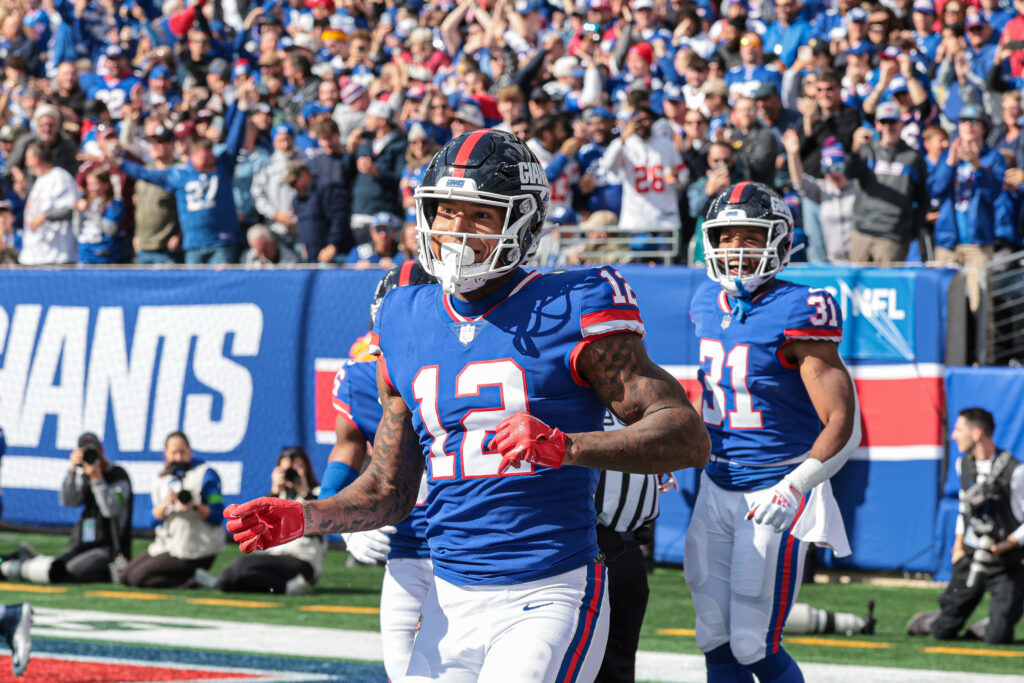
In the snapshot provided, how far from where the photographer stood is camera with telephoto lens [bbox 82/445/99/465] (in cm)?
1043

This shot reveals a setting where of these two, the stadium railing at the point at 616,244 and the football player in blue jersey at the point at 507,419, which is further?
the stadium railing at the point at 616,244

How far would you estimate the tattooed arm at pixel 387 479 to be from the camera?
3670 mm

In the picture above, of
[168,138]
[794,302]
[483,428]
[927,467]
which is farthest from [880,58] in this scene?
[483,428]

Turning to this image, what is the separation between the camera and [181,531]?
10062 millimetres

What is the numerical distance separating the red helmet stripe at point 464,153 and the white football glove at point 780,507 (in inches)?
76.9

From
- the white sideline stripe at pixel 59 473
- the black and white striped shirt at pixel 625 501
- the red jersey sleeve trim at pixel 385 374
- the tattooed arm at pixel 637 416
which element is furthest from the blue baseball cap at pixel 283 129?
the tattooed arm at pixel 637 416

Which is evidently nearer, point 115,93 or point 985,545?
point 985,545

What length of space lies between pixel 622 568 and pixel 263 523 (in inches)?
72.9

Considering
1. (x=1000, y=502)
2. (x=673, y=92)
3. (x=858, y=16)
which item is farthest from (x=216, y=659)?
(x=858, y=16)

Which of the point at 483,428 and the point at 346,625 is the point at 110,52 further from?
the point at 483,428

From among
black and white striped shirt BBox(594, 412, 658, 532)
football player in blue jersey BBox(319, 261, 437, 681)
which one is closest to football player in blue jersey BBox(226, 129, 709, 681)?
football player in blue jersey BBox(319, 261, 437, 681)

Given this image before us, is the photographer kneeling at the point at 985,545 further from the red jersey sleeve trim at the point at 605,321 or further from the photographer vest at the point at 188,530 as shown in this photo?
the red jersey sleeve trim at the point at 605,321

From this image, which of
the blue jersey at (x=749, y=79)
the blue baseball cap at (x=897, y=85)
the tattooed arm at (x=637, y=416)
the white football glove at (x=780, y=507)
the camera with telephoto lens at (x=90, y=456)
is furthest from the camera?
the blue jersey at (x=749, y=79)

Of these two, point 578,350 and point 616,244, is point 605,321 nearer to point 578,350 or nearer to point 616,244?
point 578,350
